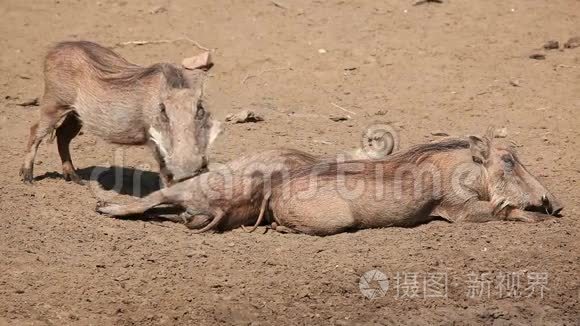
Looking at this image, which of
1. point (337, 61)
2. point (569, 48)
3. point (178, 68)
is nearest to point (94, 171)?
point (178, 68)

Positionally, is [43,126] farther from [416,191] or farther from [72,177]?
[416,191]

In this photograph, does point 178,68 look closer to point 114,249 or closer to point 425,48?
point 114,249

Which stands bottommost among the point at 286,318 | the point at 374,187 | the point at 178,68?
the point at 286,318

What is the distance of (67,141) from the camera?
593cm

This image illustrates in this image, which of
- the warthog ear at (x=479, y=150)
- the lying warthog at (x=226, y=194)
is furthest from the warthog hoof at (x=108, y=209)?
the warthog ear at (x=479, y=150)

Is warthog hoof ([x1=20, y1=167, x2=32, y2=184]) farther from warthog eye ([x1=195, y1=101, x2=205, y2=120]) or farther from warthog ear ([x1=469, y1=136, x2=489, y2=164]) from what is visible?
warthog ear ([x1=469, y1=136, x2=489, y2=164])

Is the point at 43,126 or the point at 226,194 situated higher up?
the point at 43,126

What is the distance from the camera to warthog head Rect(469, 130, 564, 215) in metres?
5.35

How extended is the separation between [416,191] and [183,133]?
1333 millimetres

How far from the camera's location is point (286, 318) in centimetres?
423

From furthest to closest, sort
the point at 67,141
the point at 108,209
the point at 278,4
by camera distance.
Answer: the point at 278,4 < the point at 67,141 < the point at 108,209

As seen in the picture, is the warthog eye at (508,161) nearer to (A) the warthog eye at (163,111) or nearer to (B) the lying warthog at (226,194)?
(B) the lying warthog at (226,194)

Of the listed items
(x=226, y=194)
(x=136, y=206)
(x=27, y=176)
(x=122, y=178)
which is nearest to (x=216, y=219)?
(x=226, y=194)

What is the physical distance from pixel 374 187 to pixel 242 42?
3.37 meters
